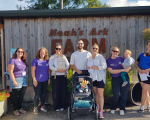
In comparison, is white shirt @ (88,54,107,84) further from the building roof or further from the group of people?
the building roof

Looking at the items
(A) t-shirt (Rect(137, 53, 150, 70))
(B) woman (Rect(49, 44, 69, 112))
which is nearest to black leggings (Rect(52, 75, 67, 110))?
(B) woman (Rect(49, 44, 69, 112))

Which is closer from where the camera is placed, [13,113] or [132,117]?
[132,117]

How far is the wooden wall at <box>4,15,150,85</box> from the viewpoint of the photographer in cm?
578

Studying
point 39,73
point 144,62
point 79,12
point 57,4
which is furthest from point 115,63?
point 57,4

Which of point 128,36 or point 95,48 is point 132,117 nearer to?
point 95,48

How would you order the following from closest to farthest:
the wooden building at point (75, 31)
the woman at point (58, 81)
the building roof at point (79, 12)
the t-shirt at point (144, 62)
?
the t-shirt at point (144, 62) → the woman at point (58, 81) → the building roof at point (79, 12) → the wooden building at point (75, 31)

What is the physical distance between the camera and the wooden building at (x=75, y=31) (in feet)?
18.9

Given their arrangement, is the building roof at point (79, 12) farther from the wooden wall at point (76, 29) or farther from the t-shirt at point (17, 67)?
the t-shirt at point (17, 67)

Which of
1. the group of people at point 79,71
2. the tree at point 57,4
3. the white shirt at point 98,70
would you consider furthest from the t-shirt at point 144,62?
the tree at point 57,4

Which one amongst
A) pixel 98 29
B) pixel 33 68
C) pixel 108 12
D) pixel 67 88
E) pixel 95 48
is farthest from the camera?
pixel 98 29

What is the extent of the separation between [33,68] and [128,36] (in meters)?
3.68

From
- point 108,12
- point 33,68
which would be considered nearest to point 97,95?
point 33,68

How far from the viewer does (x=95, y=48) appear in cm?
399

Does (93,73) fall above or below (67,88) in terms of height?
above
